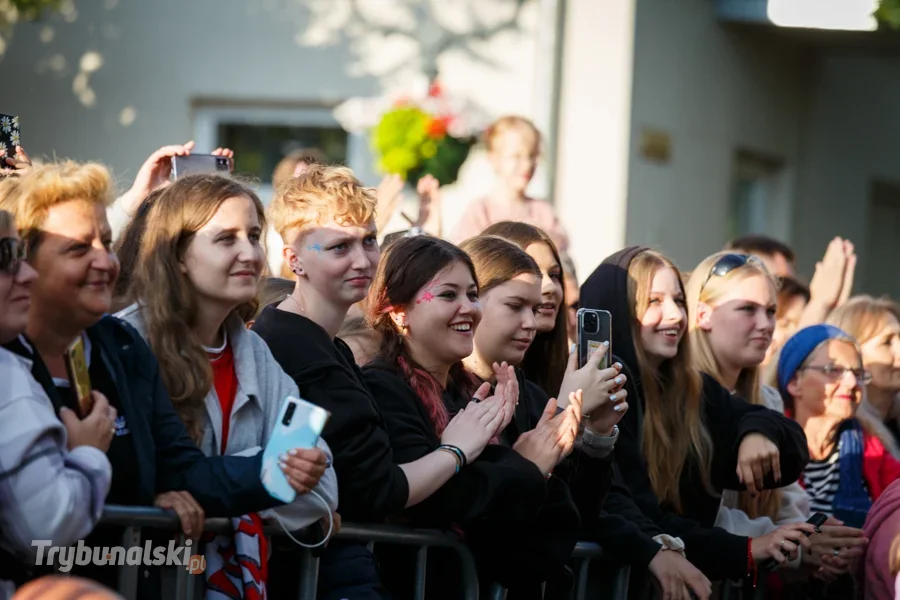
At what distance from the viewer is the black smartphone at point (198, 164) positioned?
500 cm

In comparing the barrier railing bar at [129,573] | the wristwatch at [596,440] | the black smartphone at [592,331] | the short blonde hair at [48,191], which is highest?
the short blonde hair at [48,191]

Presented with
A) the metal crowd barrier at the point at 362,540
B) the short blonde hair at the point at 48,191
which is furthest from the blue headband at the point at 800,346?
the short blonde hair at the point at 48,191

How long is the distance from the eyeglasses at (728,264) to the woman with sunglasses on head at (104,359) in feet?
10.1

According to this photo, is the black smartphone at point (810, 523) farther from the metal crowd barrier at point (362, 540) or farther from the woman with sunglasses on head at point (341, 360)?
the woman with sunglasses on head at point (341, 360)

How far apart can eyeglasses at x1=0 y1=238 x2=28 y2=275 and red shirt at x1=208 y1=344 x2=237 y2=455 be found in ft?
2.64

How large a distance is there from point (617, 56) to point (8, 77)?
447cm

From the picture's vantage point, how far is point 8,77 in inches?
412

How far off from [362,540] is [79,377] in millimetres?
1054

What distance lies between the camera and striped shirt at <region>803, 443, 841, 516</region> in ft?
21.1

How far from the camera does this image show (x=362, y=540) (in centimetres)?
407

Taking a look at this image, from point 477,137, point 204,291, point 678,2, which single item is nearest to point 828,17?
point 678,2

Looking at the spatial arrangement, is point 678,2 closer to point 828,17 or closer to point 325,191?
point 828,17

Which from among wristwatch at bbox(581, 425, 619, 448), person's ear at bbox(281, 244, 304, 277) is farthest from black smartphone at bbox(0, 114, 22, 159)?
wristwatch at bbox(581, 425, 619, 448)

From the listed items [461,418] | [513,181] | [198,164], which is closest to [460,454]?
[461,418]
